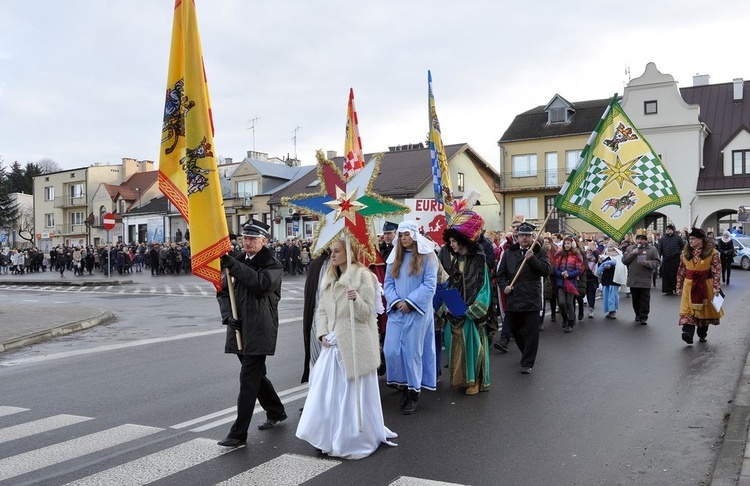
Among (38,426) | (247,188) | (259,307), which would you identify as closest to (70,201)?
(247,188)

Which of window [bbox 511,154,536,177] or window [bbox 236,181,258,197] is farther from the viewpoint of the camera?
window [bbox 236,181,258,197]

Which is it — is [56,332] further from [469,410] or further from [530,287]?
[469,410]

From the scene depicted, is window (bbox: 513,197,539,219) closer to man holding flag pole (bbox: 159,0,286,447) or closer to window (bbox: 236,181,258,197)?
window (bbox: 236,181,258,197)

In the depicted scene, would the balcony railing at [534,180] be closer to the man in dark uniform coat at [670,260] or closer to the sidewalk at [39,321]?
the man in dark uniform coat at [670,260]

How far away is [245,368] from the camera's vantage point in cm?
577

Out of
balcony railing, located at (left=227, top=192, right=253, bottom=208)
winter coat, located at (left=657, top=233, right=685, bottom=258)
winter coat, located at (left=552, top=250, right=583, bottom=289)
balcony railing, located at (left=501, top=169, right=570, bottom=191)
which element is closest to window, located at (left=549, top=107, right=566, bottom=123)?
balcony railing, located at (left=501, top=169, right=570, bottom=191)

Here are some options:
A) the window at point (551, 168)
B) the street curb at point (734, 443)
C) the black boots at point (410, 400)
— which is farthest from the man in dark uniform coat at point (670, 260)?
the window at point (551, 168)

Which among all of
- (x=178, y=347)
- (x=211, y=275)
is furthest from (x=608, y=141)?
(x=178, y=347)

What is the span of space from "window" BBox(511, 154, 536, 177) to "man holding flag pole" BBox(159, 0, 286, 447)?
4433cm

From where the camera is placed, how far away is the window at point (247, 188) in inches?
2206

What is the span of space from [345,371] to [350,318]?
1.46ft

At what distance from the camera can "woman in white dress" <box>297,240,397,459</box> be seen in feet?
17.8

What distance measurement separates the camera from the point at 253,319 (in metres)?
5.77

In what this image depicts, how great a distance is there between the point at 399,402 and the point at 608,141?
15.9 ft
